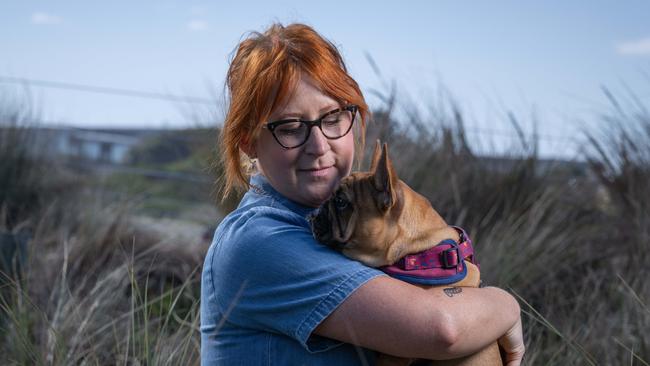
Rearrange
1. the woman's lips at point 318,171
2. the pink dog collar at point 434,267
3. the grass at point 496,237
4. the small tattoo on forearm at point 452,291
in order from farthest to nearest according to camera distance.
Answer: the grass at point 496,237 → the woman's lips at point 318,171 → the pink dog collar at point 434,267 → the small tattoo on forearm at point 452,291

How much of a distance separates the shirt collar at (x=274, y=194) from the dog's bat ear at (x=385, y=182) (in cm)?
26

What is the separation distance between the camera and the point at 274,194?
267 centimetres

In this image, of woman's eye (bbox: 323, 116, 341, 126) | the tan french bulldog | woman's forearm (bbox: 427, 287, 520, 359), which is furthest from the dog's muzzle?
woman's forearm (bbox: 427, 287, 520, 359)

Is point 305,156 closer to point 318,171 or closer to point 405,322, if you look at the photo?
point 318,171

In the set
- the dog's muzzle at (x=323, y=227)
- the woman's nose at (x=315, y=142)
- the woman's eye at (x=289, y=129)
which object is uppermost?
the woman's eye at (x=289, y=129)

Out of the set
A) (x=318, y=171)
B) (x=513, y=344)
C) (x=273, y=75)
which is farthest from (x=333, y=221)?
(x=513, y=344)

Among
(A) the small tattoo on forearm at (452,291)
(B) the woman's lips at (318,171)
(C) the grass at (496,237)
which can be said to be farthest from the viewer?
(C) the grass at (496,237)

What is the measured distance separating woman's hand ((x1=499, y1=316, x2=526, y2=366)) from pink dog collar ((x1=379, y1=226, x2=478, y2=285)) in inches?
10.1

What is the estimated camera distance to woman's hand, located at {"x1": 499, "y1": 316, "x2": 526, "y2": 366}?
8.37ft

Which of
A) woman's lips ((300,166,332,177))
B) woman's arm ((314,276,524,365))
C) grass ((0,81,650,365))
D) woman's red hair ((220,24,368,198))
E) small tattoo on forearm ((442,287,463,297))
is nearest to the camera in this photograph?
woman's arm ((314,276,524,365))

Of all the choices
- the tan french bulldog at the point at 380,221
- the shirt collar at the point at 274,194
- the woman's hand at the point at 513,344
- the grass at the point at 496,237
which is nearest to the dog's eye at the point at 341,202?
the tan french bulldog at the point at 380,221

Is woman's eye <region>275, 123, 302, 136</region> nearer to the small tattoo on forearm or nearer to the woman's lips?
the woman's lips

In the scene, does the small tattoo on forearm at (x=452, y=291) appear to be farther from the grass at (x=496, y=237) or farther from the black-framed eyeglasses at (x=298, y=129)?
the grass at (x=496, y=237)

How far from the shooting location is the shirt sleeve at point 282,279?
218 cm
